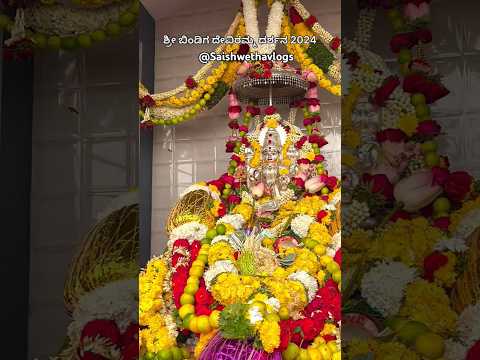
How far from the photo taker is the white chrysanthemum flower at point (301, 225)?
2479 millimetres

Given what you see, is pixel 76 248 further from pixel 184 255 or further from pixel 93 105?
pixel 184 255

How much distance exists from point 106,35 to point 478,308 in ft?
3.38

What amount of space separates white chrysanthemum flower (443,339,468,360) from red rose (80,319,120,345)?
0.72 m

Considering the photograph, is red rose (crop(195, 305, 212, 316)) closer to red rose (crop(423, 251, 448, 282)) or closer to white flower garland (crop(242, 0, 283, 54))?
red rose (crop(423, 251, 448, 282))

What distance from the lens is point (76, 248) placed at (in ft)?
4.08

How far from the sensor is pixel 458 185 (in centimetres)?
106

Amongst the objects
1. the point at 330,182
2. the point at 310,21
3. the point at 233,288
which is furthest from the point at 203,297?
the point at 310,21

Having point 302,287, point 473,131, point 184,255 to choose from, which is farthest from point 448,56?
point 184,255

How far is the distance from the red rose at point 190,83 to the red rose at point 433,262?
78.0 inches

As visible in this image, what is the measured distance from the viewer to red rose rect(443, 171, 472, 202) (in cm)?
106

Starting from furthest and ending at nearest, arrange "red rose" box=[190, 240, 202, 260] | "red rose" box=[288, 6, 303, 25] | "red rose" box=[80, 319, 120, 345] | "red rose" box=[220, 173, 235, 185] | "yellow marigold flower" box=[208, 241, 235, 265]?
"red rose" box=[220, 173, 235, 185] → "red rose" box=[288, 6, 303, 25] → "red rose" box=[190, 240, 202, 260] → "yellow marigold flower" box=[208, 241, 235, 265] → "red rose" box=[80, 319, 120, 345]

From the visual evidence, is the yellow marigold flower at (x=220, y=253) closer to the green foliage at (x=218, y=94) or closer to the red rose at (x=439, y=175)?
the green foliage at (x=218, y=94)

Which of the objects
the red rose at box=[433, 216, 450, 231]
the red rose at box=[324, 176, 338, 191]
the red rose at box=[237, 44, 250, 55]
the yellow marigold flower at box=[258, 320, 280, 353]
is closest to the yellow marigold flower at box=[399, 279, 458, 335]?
the red rose at box=[433, 216, 450, 231]

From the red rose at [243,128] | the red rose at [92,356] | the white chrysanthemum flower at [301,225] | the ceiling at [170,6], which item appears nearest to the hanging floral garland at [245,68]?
the red rose at [243,128]
